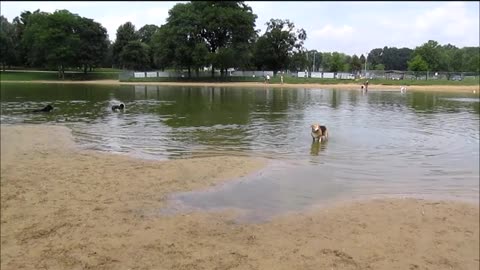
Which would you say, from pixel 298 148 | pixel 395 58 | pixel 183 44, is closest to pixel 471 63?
pixel 395 58

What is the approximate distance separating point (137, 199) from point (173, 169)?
2593mm

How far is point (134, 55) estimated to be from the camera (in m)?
101

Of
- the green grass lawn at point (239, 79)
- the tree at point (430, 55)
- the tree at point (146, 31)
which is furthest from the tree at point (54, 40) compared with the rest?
the tree at point (430, 55)

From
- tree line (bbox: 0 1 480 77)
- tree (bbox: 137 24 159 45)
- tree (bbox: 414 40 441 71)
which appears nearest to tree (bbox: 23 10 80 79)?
tree line (bbox: 0 1 480 77)

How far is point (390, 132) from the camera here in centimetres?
1881

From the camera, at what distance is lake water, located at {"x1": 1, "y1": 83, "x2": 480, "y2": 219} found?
9445 millimetres

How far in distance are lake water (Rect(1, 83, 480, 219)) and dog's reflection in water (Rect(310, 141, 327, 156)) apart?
0.12 ft

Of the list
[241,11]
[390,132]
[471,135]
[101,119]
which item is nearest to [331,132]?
[390,132]

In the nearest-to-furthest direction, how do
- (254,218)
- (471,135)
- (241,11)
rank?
(254,218) → (471,135) → (241,11)

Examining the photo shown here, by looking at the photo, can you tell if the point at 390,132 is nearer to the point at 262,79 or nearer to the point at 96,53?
the point at 262,79

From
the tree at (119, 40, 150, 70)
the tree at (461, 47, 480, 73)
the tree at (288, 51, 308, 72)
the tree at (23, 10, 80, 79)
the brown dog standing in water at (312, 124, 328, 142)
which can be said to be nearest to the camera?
the brown dog standing in water at (312, 124, 328, 142)

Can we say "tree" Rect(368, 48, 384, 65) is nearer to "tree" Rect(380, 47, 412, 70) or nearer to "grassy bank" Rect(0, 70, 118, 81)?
"tree" Rect(380, 47, 412, 70)

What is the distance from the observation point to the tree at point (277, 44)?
9469cm

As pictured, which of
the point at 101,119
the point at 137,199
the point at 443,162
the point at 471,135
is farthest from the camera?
the point at 101,119
